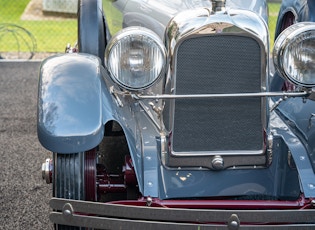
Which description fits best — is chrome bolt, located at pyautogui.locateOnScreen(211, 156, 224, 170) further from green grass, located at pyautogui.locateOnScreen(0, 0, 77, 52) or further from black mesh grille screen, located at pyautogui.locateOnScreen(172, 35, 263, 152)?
green grass, located at pyautogui.locateOnScreen(0, 0, 77, 52)

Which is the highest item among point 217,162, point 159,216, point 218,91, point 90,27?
point 90,27

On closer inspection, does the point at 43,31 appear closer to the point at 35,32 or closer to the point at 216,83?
the point at 35,32

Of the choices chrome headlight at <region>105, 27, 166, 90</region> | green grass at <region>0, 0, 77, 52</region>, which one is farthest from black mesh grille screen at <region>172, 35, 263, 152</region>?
green grass at <region>0, 0, 77, 52</region>

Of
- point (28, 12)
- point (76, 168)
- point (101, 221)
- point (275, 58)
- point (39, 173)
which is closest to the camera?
point (101, 221)

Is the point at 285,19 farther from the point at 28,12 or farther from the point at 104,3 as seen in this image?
the point at 28,12

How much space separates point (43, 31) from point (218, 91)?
908 centimetres

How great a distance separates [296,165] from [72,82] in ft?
3.91

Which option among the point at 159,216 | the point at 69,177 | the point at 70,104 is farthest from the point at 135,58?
the point at 159,216

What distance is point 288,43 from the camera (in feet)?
8.78

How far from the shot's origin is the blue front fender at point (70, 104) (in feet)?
8.20

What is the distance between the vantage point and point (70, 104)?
103 inches

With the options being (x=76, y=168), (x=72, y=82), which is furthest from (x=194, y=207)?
(x=72, y=82)

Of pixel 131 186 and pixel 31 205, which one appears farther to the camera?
pixel 31 205

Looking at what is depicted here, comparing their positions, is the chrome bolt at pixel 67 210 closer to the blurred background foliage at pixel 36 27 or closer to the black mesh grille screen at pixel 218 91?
the black mesh grille screen at pixel 218 91
